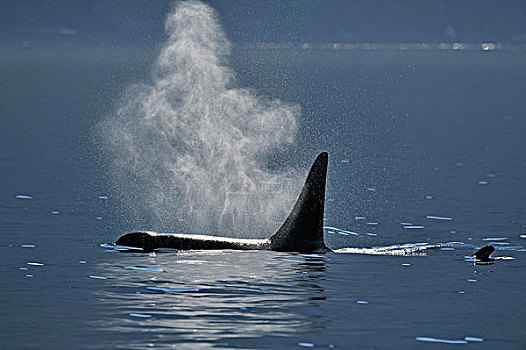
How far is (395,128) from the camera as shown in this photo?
269 ft

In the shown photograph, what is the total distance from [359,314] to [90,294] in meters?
4.52

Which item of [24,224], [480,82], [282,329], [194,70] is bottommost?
[282,329]

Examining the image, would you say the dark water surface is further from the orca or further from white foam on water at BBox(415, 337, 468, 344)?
the orca

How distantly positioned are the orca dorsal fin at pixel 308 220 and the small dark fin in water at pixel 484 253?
9.96ft

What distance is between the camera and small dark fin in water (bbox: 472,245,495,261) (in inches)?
1090

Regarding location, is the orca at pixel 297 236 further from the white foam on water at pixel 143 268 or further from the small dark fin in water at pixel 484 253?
the small dark fin in water at pixel 484 253

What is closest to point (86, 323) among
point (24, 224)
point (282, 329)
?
point (282, 329)

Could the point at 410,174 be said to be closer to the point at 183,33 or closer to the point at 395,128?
the point at 183,33

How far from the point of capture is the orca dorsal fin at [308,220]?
91.0 feet

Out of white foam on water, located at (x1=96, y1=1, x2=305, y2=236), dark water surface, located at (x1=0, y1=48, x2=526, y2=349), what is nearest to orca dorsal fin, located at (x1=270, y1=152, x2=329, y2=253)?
dark water surface, located at (x1=0, y1=48, x2=526, y2=349)

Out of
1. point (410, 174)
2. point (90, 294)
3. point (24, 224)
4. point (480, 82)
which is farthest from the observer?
point (480, 82)

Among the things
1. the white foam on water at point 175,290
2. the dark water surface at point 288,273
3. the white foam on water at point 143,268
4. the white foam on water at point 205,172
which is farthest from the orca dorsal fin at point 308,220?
the white foam on water at point 175,290

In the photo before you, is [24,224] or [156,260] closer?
[156,260]

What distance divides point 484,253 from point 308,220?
136 inches
